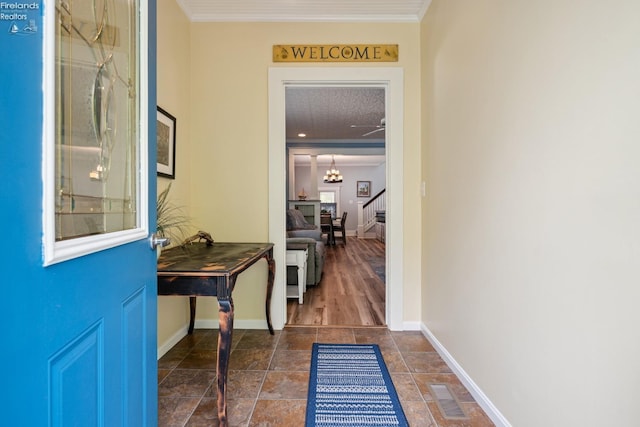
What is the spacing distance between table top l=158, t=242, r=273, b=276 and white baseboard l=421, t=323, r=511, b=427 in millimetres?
1414

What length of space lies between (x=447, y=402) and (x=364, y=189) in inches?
422

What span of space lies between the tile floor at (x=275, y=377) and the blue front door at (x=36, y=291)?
0.87m

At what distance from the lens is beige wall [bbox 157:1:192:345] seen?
2223 mm

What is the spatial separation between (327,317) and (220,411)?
1.63 metres

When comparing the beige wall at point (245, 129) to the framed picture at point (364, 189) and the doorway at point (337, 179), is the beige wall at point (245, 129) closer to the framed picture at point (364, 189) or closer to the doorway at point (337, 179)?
the doorway at point (337, 179)

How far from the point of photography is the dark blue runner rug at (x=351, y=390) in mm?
1553

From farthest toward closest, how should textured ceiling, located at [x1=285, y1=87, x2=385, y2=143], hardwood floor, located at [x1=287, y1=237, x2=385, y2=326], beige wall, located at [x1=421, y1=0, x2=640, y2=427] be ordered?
textured ceiling, located at [x1=285, y1=87, x2=385, y2=143], hardwood floor, located at [x1=287, y1=237, x2=385, y2=326], beige wall, located at [x1=421, y1=0, x2=640, y2=427]

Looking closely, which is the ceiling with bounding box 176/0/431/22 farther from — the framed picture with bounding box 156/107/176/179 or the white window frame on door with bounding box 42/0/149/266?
the white window frame on door with bounding box 42/0/149/266

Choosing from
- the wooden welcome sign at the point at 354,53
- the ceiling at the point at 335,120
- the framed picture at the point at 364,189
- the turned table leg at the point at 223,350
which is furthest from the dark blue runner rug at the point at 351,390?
the framed picture at the point at 364,189

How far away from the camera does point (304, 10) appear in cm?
259

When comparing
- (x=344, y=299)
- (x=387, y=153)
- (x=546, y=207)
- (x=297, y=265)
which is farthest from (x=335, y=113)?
(x=546, y=207)

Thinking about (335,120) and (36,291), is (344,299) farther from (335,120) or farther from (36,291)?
(335,120)

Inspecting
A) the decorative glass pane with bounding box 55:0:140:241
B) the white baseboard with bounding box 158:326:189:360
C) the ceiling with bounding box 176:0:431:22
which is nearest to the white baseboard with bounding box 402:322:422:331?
the white baseboard with bounding box 158:326:189:360

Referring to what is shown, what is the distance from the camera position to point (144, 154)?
114 cm
